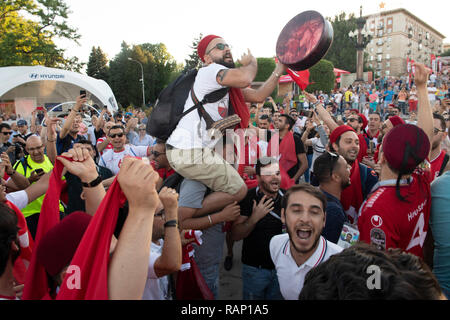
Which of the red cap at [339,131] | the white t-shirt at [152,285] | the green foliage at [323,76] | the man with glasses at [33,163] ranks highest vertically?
the green foliage at [323,76]

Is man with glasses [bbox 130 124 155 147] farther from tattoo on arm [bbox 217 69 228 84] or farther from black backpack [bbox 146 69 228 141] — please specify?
tattoo on arm [bbox 217 69 228 84]

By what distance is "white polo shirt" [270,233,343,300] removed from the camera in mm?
2078

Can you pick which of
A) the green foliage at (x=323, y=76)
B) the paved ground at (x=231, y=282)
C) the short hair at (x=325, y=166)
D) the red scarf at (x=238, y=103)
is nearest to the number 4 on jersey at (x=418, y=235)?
the short hair at (x=325, y=166)

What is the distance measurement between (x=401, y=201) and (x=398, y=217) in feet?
0.37

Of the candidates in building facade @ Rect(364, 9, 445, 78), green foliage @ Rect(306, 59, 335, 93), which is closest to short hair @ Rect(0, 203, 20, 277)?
green foliage @ Rect(306, 59, 335, 93)

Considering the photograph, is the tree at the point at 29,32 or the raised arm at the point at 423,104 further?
the tree at the point at 29,32

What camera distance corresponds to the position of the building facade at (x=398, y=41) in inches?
2675

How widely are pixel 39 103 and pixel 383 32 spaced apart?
7067 cm

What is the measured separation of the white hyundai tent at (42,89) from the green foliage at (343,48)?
1662 inches

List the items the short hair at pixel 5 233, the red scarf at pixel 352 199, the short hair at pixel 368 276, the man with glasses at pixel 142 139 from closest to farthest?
the short hair at pixel 368 276
the short hair at pixel 5 233
the red scarf at pixel 352 199
the man with glasses at pixel 142 139

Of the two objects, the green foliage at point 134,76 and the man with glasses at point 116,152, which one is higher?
the green foliage at point 134,76

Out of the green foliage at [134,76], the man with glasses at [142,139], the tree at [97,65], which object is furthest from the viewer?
the tree at [97,65]

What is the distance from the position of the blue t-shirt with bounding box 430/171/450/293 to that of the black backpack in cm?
180

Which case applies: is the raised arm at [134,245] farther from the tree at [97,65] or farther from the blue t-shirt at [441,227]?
the tree at [97,65]
